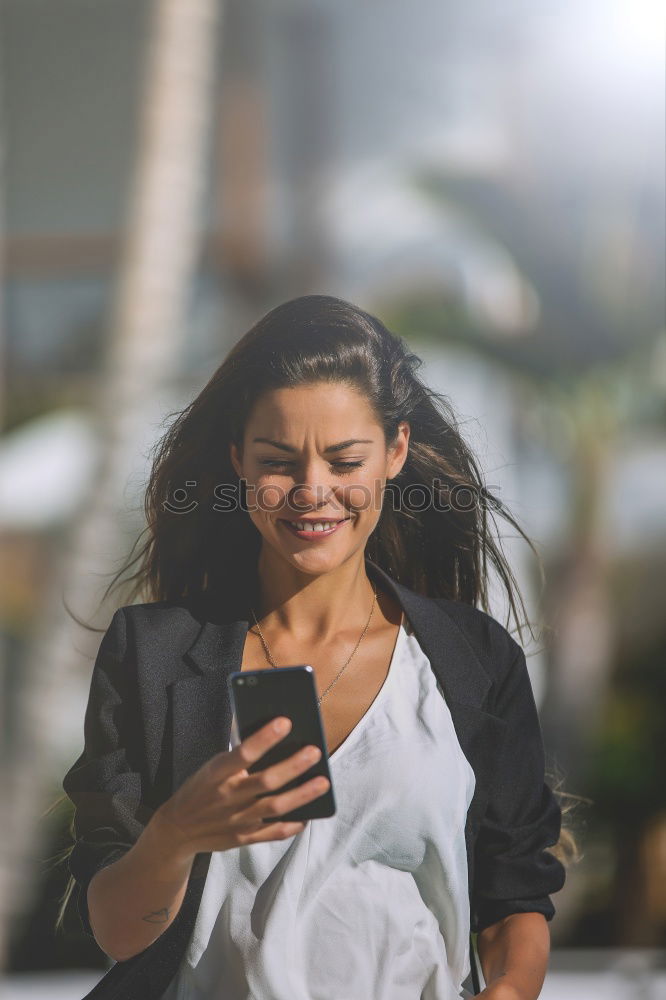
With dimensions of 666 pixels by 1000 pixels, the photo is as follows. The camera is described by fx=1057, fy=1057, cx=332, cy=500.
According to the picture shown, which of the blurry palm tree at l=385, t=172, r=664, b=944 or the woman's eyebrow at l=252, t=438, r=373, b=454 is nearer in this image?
the woman's eyebrow at l=252, t=438, r=373, b=454

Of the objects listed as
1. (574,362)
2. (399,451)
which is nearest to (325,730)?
(399,451)

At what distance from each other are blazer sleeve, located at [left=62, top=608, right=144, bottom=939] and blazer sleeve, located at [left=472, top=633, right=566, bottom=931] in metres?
0.41

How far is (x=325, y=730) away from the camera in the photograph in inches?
46.9

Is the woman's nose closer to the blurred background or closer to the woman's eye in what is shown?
the woman's eye

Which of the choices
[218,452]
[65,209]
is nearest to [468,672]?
[218,452]

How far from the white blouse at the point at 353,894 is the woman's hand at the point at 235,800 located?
88 mm

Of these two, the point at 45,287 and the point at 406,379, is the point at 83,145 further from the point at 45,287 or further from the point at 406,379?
the point at 406,379

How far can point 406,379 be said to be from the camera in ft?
4.07

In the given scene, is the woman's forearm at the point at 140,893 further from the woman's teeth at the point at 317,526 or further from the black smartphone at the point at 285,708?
the woman's teeth at the point at 317,526

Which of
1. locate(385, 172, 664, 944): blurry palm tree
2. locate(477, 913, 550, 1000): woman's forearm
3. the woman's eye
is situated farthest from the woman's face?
locate(385, 172, 664, 944): blurry palm tree

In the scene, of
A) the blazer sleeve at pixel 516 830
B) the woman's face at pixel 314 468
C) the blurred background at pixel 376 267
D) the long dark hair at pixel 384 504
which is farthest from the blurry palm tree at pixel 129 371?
the blazer sleeve at pixel 516 830

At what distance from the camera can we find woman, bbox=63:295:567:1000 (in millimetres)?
1169

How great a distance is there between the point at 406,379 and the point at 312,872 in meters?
0.57

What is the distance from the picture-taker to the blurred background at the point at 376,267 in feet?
6.84
